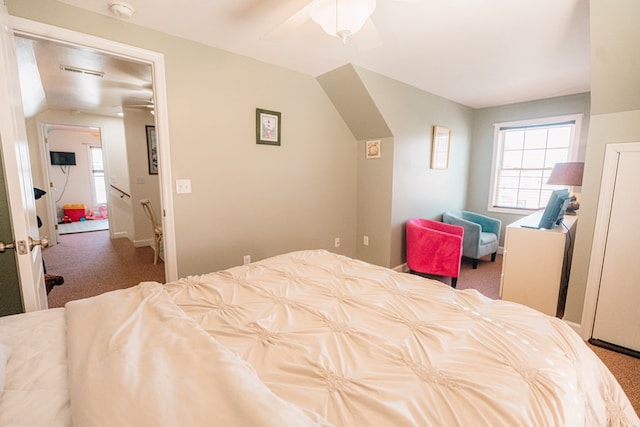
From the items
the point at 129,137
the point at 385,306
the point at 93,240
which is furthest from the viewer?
the point at 93,240

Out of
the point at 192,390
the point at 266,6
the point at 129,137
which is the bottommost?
the point at 192,390

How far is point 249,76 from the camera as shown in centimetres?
262

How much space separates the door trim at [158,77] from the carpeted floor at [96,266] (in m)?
1.14

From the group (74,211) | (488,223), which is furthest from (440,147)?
(74,211)

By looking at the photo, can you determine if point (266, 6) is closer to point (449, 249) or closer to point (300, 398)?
point (300, 398)

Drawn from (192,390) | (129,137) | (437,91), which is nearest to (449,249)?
(437,91)

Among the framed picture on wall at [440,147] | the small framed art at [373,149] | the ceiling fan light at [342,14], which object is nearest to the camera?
the ceiling fan light at [342,14]

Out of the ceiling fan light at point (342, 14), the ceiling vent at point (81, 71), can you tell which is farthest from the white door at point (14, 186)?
the ceiling vent at point (81, 71)

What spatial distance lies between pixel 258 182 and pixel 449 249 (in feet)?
7.11

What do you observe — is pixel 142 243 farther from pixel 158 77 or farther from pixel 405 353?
pixel 405 353

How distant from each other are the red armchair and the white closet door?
1.12 metres

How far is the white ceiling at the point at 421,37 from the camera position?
181 cm

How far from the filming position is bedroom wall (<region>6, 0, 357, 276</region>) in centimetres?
221

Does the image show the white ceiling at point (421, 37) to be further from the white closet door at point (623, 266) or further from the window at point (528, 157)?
the white closet door at point (623, 266)
